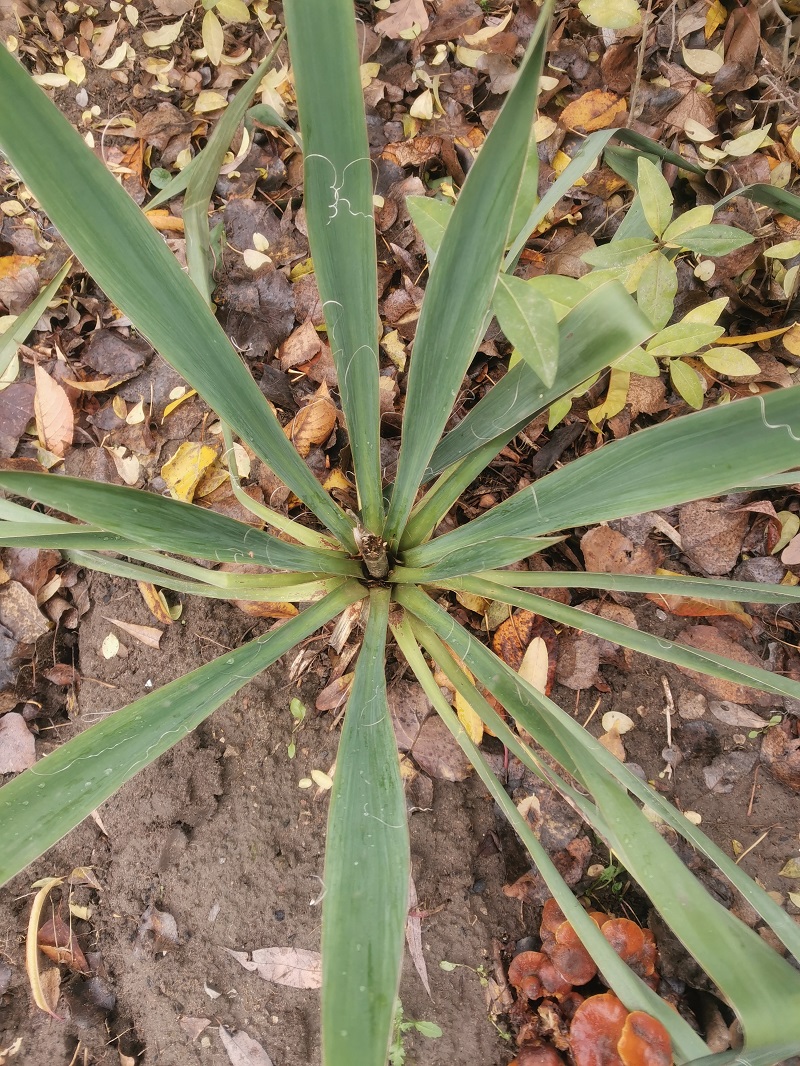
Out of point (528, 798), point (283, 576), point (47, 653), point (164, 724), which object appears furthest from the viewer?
point (47, 653)

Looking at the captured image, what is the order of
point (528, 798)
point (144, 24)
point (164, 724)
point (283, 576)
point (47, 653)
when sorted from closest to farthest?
point (164, 724), point (283, 576), point (528, 798), point (47, 653), point (144, 24)

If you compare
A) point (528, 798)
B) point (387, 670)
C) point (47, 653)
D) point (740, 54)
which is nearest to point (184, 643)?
point (47, 653)

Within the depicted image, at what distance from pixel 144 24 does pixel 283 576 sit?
129cm

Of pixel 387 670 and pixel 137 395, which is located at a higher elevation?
pixel 137 395

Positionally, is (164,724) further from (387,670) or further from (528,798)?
(528,798)

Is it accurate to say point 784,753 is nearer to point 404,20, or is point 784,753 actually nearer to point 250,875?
point 250,875

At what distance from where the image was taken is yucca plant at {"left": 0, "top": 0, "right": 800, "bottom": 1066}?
1.85 ft

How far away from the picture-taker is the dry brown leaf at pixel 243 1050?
1044 mm

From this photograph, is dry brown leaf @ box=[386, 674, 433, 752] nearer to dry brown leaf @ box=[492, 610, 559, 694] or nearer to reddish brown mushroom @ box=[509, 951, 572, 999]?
dry brown leaf @ box=[492, 610, 559, 694]

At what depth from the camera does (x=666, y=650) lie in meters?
0.87

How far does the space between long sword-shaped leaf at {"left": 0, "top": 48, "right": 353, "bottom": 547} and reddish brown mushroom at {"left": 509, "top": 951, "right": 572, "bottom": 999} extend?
0.82 m

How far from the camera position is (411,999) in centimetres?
104

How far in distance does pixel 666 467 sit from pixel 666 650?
0.33 metres

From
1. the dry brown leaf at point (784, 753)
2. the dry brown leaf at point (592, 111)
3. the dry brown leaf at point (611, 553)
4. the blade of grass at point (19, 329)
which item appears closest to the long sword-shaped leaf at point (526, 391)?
the dry brown leaf at point (611, 553)
